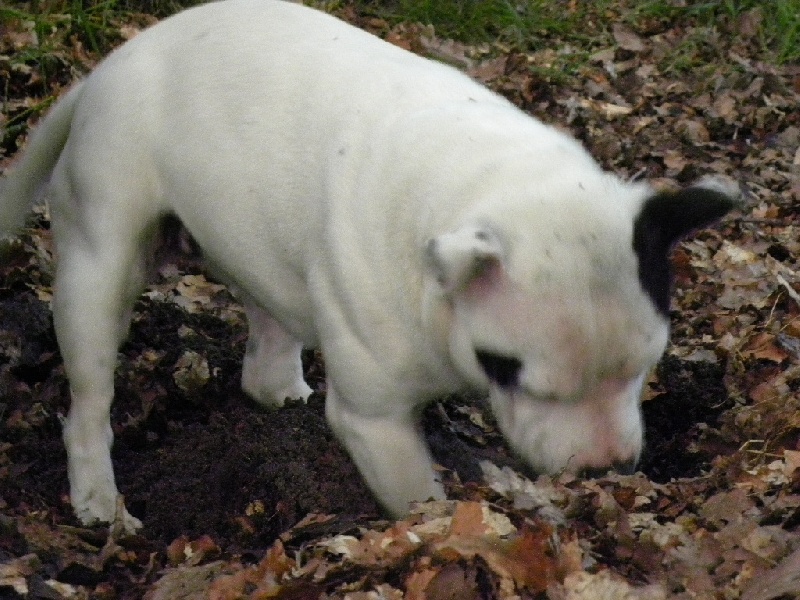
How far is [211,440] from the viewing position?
4.60 metres

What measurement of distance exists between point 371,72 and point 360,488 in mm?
1514

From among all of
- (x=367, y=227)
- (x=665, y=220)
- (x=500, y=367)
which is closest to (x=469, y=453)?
(x=367, y=227)

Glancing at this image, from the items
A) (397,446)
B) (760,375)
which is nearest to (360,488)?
(397,446)

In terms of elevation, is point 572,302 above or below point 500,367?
above

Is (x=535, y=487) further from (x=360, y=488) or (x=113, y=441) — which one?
(x=113, y=441)

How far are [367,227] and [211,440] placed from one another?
5.08 feet

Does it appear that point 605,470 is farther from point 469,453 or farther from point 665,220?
point 469,453

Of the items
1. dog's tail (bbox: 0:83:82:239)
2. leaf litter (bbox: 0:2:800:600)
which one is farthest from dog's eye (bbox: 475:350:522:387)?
dog's tail (bbox: 0:83:82:239)

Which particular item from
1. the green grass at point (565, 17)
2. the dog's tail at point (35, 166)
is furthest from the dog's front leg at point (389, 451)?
the green grass at point (565, 17)

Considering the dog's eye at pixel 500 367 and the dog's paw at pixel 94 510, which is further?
the dog's paw at pixel 94 510

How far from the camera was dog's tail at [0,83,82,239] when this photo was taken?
4598 millimetres

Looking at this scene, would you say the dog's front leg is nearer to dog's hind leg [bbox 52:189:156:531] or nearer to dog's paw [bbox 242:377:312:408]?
dog's hind leg [bbox 52:189:156:531]

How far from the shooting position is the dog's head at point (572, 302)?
2.88 m

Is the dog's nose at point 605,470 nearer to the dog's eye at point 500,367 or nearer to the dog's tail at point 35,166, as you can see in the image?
the dog's eye at point 500,367
